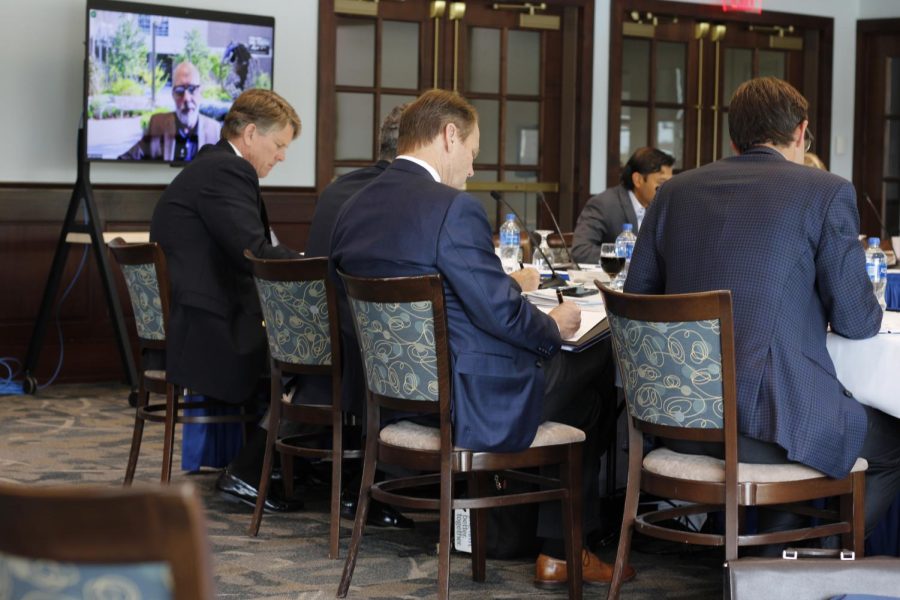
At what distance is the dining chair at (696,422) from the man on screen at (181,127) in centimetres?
443

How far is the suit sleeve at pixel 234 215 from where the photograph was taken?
4156 mm

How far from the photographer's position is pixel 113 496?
104 centimetres

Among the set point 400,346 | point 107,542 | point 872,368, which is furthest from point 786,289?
point 107,542

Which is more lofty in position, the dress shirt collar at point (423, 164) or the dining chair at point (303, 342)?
the dress shirt collar at point (423, 164)

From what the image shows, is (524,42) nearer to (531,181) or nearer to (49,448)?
(531,181)

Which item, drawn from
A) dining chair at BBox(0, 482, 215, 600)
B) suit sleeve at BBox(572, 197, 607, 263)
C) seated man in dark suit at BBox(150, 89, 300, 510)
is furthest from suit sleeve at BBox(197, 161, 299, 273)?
dining chair at BBox(0, 482, 215, 600)

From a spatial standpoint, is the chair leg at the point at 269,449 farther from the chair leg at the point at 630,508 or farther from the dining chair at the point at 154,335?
the chair leg at the point at 630,508

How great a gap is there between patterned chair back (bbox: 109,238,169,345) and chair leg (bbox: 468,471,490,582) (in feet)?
4.55

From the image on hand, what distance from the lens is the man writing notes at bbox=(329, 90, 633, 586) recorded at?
2.96 metres

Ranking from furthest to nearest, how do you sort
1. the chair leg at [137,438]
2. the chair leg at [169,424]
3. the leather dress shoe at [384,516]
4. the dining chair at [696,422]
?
the chair leg at [137,438] → the chair leg at [169,424] → the leather dress shoe at [384,516] → the dining chair at [696,422]

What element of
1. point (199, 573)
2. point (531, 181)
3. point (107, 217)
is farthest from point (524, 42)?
point (199, 573)

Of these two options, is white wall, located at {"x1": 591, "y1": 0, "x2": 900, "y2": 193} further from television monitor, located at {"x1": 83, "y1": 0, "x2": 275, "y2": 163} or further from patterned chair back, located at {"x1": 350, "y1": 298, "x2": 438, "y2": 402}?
patterned chair back, located at {"x1": 350, "y1": 298, "x2": 438, "y2": 402}

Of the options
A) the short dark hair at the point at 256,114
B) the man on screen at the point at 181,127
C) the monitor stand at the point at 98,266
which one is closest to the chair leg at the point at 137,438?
the short dark hair at the point at 256,114

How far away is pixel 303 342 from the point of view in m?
3.74
